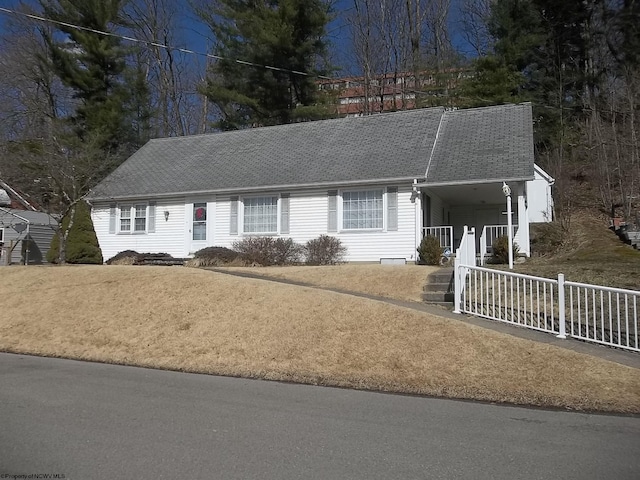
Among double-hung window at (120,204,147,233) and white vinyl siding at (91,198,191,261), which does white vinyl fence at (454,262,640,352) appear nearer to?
white vinyl siding at (91,198,191,261)

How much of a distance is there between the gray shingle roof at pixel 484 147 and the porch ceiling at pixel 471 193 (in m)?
0.40

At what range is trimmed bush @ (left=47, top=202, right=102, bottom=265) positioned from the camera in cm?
2041

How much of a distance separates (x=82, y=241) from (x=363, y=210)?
1045 centimetres

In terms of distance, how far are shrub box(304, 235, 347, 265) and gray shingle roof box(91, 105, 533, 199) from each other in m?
2.00

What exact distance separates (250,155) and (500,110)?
9.98 m

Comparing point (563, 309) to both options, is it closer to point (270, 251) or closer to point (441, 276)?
point (441, 276)

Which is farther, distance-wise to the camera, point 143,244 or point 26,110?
point 26,110

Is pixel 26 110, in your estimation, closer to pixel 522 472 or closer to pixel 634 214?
pixel 634 214

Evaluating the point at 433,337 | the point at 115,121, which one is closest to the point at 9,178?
the point at 115,121

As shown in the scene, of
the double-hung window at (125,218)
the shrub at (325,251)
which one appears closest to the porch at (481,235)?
the shrub at (325,251)

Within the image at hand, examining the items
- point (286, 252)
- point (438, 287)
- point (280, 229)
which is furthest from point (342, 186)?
point (438, 287)

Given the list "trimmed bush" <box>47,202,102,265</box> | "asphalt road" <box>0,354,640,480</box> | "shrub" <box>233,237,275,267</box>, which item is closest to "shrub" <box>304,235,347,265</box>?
"shrub" <box>233,237,275,267</box>

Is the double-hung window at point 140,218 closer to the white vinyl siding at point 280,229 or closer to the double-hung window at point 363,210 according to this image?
the white vinyl siding at point 280,229

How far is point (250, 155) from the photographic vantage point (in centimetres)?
2266
